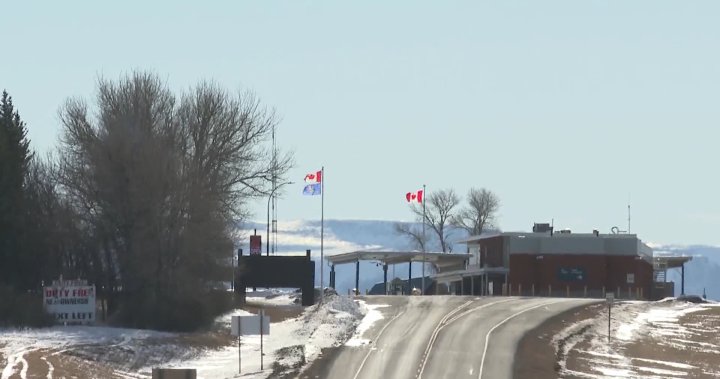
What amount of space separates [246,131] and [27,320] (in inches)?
1122

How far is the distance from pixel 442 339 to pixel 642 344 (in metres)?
10.7

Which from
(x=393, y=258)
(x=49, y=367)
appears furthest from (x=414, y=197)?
(x=49, y=367)

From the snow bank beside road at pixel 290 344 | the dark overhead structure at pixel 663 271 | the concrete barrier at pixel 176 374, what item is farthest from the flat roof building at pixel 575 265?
the concrete barrier at pixel 176 374

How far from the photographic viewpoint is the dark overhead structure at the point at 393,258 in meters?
113

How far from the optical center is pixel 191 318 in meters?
65.2

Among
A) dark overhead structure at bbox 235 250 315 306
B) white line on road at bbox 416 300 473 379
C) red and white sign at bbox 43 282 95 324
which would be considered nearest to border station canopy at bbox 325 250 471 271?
dark overhead structure at bbox 235 250 315 306

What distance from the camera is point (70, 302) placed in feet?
209

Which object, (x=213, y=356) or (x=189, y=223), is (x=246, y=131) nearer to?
(x=189, y=223)

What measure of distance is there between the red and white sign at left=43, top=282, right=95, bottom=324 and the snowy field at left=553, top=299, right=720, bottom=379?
69.0 feet

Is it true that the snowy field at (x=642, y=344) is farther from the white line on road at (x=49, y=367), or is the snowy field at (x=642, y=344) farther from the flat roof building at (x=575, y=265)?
the flat roof building at (x=575, y=265)

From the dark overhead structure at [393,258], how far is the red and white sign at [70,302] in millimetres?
45484

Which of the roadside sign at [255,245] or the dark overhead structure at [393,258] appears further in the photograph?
the dark overhead structure at [393,258]

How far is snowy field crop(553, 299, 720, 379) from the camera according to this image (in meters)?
58.1

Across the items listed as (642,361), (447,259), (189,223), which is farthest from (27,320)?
(447,259)
